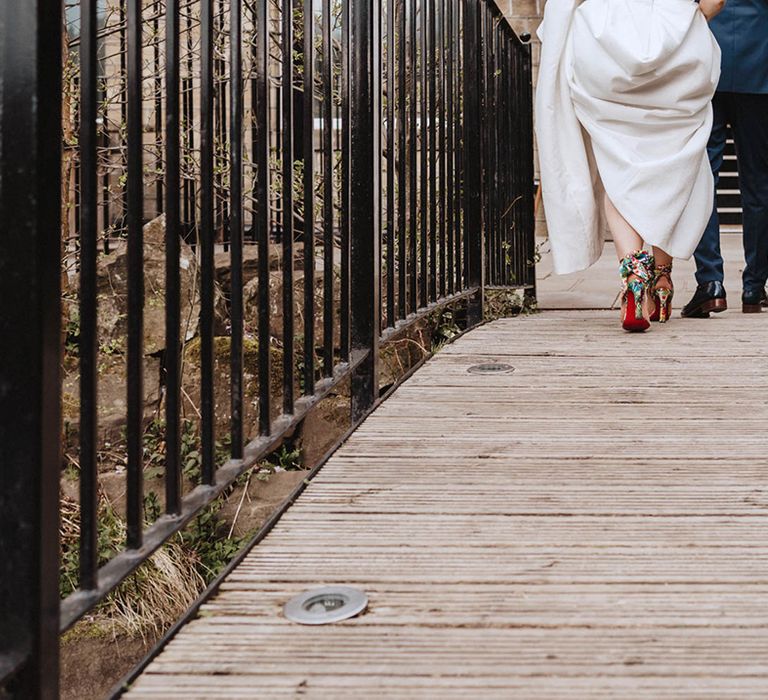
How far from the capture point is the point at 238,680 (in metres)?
1.07

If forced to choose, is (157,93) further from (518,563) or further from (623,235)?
(518,563)

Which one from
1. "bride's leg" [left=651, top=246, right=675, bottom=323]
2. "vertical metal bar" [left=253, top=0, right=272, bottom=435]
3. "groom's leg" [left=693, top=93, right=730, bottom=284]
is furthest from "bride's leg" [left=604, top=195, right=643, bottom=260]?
"vertical metal bar" [left=253, top=0, right=272, bottom=435]

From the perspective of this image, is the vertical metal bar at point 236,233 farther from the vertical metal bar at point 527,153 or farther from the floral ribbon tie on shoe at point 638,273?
the vertical metal bar at point 527,153

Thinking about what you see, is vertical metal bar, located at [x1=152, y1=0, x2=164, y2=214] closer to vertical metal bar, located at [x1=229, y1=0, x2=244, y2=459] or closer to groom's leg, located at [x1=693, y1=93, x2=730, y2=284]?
vertical metal bar, located at [x1=229, y1=0, x2=244, y2=459]

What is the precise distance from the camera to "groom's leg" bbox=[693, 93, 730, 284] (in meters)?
4.02

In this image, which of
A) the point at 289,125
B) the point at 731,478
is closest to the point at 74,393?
the point at 289,125

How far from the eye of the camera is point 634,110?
3631 millimetres

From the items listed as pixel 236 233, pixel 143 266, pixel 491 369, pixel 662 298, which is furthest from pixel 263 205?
pixel 662 298

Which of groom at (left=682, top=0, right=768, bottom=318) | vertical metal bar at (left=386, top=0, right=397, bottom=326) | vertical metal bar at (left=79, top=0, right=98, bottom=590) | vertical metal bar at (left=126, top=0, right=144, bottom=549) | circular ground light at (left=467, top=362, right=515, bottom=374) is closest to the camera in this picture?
vertical metal bar at (left=79, top=0, right=98, bottom=590)

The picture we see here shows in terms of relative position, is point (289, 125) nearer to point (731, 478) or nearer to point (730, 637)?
point (731, 478)

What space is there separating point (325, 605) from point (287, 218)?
2.75 ft

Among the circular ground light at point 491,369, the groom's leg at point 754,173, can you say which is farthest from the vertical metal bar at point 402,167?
the groom's leg at point 754,173

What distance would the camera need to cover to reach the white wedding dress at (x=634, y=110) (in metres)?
3.54

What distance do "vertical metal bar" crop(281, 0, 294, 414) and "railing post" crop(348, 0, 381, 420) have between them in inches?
16.6
